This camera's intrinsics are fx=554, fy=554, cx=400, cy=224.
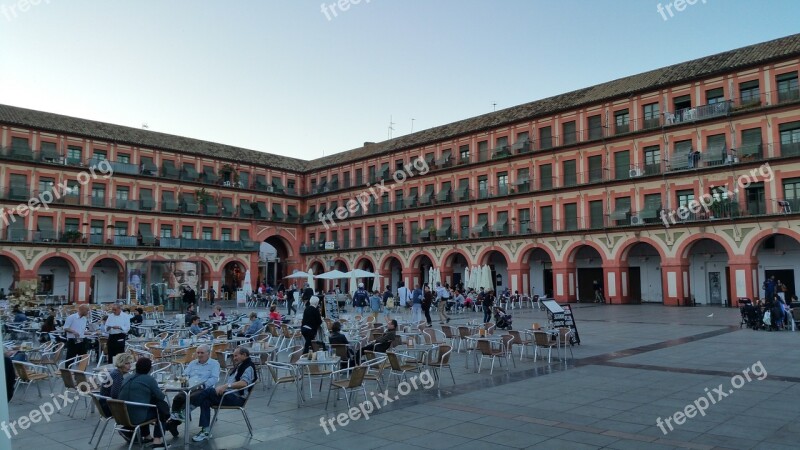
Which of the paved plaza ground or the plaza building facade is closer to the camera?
the paved plaza ground

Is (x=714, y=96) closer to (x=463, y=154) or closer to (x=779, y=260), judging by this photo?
(x=779, y=260)

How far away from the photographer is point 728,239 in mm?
28453

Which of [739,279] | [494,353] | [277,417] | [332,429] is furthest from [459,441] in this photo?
[739,279]

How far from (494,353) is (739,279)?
75.3 feet

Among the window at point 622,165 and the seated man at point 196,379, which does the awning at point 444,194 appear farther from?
the seated man at point 196,379

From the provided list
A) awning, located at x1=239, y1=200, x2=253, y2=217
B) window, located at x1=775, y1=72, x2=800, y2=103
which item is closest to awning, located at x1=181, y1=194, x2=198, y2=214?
awning, located at x1=239, y1=200, x2=253, y2=217

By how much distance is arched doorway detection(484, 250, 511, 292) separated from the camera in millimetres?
40156

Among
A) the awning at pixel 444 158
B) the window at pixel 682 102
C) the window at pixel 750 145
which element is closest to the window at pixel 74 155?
the awning at pixel 444 158

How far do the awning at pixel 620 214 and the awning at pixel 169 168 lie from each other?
3293 cm

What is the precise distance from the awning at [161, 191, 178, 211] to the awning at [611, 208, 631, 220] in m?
32.3

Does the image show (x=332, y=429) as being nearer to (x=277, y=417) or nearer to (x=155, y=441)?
(x=277, y=417)

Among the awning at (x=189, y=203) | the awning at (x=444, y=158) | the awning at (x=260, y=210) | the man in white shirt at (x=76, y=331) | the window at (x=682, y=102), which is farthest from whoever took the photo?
the awning at (x=260, y=210)

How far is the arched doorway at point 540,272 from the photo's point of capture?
38.4 m

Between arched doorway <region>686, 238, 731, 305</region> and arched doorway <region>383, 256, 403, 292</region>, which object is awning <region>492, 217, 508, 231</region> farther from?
arched doorway <region>686, 238, 731, 305</region>
